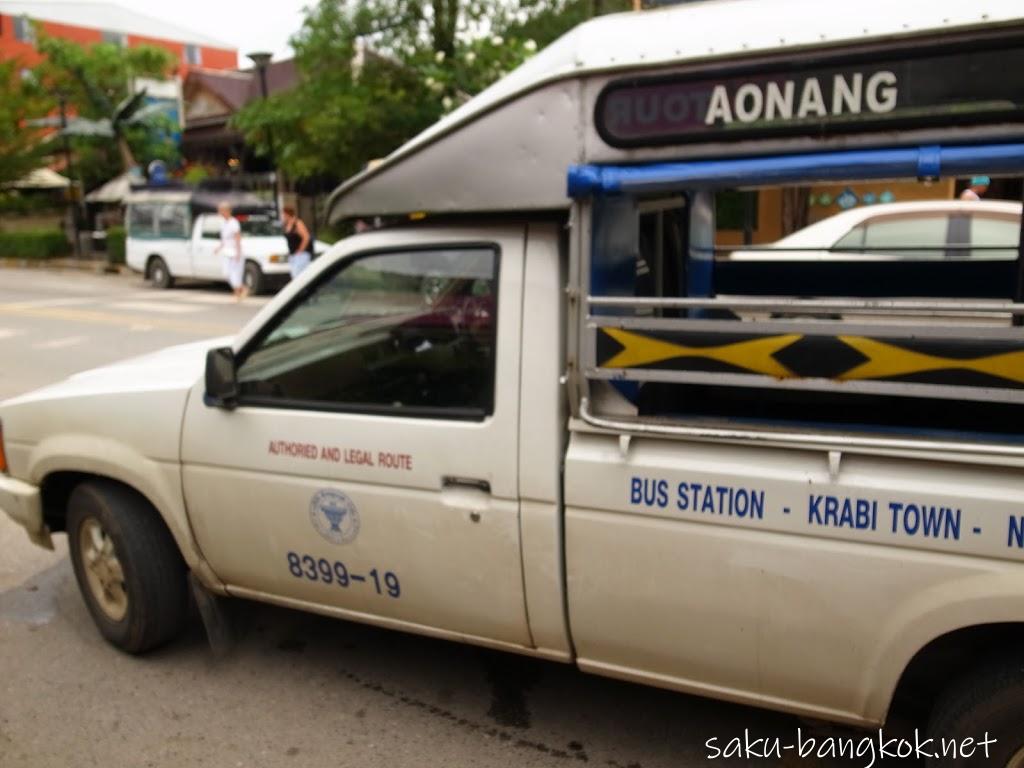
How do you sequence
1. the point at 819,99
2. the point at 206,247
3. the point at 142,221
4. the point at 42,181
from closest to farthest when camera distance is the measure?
the point at 819,99
the point at 206,247
the point at 142,221
the point at 42,181

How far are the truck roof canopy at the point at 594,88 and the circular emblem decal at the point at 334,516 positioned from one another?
0.97 meters

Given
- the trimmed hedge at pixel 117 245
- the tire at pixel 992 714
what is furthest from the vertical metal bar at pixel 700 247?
the trimmed hedge at pixel 117 245

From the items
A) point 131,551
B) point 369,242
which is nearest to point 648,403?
point 369,242

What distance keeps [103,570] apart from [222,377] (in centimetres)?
121

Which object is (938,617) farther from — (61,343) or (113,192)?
(113,192)

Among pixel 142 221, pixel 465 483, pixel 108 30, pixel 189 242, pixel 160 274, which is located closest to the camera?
pixel 465 483

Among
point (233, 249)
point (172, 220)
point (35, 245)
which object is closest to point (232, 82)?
point (35, 245)

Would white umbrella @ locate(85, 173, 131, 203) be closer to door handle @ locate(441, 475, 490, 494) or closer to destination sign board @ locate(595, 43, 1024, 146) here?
door handle @ locate(441, 475, 490, 494)

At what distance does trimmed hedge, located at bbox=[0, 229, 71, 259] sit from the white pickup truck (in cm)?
2952

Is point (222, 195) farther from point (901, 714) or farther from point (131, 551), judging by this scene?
point (901, 714)

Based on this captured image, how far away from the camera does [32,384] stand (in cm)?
980

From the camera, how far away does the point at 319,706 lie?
3471 millimetres

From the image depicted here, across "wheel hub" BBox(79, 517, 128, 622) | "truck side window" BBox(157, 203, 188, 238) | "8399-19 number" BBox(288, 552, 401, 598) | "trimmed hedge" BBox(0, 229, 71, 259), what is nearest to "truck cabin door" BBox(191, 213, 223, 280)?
"truck side window" BBox(157, 203, 188, 238)

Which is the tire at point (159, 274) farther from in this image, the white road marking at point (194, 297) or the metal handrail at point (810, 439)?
the metal handrail at point (810, 439)
